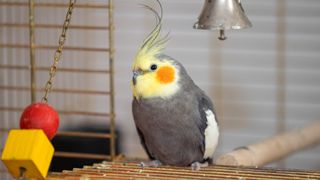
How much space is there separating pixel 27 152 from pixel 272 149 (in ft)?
2.47

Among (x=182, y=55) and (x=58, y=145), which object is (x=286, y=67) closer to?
(x=182, y=55)

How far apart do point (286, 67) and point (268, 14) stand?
0.71ft

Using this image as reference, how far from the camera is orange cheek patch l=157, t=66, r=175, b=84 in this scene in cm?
159

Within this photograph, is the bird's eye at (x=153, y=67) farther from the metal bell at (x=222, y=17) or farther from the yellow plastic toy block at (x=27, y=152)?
the yellow plastic toy block at (x=27, y=152)

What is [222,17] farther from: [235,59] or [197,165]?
[235,59]

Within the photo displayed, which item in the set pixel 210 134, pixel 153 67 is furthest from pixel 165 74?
pixel 210 134

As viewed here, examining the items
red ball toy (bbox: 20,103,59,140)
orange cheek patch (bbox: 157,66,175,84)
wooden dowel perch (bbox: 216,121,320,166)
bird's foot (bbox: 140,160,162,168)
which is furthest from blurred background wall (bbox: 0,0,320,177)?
red ball toy (bbox: 20,103,59,140)

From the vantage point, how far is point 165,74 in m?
1.59

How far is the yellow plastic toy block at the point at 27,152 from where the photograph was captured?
128cm

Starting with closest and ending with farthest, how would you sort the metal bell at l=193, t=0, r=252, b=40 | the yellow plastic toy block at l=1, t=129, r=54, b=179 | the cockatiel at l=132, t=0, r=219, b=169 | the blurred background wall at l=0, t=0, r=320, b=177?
the yellow plastic toy block at l=1, t=129, r=54, b=179 → the metal bell at l=193, t=0, r=252, b=40 → the cockatiel at l=132, t=0, r=219, b=169 → the blurred background wall at l=0, t=0, r=320, b=177

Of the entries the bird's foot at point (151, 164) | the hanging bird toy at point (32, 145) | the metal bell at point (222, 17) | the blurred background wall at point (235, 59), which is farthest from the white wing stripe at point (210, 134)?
the blurred background wall at point (235, 59)

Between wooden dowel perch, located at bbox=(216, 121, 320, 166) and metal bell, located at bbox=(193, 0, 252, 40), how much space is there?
341mm

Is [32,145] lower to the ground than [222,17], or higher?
lower

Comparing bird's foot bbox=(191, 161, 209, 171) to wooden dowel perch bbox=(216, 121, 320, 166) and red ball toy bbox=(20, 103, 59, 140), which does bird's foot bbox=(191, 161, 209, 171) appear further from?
red ball toy bbox=(20, 103, 59, 140)
